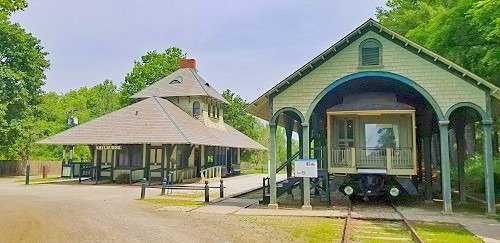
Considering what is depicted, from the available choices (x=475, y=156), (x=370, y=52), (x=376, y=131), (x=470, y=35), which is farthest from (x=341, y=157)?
(x=475, y=156)

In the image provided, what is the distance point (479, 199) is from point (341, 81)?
9.05 metres

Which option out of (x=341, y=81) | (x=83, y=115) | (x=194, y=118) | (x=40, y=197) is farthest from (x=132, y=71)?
(x=341, y=81)

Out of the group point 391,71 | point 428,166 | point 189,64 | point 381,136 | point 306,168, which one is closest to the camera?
point 391,71

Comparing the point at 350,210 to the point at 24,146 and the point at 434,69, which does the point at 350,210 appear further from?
the point at 24,146

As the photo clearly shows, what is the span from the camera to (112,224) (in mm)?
11312

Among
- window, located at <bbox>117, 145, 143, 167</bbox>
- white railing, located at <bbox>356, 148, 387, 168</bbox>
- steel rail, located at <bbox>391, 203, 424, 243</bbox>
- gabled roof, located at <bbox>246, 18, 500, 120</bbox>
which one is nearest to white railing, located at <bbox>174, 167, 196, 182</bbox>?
window, located at <bbox>117, 145, 143, 167</bbox>

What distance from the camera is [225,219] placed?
1240 cm

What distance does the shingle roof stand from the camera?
81.1 ft

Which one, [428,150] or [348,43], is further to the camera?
[428,150]

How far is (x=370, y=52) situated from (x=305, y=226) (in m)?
7.36

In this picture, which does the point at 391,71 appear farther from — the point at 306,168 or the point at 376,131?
the point at 306,168

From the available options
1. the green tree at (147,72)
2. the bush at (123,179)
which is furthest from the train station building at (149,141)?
the green tree at (147,72)

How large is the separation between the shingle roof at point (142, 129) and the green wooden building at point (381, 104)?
9137 millimetres

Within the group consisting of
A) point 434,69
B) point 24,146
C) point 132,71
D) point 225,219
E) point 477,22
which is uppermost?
point 132,71
